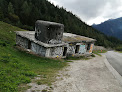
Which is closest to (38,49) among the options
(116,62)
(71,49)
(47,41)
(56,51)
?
(47,41)

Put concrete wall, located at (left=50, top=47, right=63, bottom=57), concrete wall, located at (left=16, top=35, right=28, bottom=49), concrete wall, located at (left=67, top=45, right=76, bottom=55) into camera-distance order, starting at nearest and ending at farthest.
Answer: concrete wall, located at (left=50, top=47, right=63, bottom=57), concrete wall, located at (left=16, top=35, right=28, bottom=49), concrete wall, located at (left=67, top=45, right=76, bottom=55)

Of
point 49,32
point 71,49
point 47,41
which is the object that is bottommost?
point 71,49

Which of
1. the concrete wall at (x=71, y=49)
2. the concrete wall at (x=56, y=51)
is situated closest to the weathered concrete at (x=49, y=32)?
the concrete wall at (x=56, y=51)

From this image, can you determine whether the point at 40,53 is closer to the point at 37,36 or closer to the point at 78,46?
the point at 37,36

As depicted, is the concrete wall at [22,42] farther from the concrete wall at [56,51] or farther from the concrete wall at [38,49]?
the concrete wall at [56,51]

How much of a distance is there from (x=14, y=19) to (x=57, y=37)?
1270 inches

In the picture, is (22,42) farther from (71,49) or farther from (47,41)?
(71,49)

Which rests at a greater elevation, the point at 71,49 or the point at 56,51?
the point at 71,49

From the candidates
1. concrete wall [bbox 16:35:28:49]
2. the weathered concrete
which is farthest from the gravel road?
concrete wall [bbox 16:35:28:49]

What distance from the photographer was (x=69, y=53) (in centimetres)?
1650

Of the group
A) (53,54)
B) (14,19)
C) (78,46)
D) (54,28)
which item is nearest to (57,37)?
(54,28)

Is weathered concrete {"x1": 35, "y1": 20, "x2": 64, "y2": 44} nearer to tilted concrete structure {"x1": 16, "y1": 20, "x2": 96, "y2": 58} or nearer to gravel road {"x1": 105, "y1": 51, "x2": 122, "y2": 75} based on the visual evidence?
tilted concrete structure {"x1": 16, "y1": 20, "x2": 96, "y2": 58}

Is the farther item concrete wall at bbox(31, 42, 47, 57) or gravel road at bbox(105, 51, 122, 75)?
gravel road at bbox(105, 51, 122, 75)

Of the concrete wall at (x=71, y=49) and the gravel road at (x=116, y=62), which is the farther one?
the concrete wall at (x=71, y=49)
